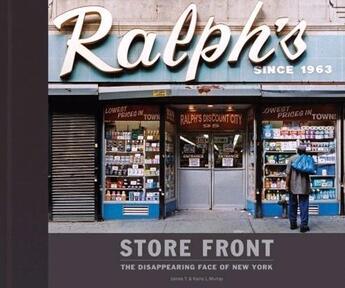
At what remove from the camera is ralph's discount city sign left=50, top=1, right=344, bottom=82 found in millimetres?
6043

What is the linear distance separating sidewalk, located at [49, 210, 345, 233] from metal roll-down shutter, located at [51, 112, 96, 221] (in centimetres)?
35

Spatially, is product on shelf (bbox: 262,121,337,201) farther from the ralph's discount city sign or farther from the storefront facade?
the ralph's discount city sign

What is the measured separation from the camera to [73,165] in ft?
21.1

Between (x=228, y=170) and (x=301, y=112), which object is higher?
(x=301, y=112)

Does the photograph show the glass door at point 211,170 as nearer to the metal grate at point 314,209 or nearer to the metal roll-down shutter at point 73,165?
the metal grate at point 314,209

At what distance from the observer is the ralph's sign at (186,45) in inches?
237

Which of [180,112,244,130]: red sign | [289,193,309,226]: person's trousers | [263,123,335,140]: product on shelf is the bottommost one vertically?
[289,193,309,226]: person's trousers

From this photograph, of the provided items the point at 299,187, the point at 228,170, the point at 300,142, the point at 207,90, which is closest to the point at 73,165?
the point at 207,90

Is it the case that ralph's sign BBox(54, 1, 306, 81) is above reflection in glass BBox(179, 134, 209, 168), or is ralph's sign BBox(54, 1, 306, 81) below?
above

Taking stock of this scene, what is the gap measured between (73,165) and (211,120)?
219 centimetres

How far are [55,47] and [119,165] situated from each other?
191 cm

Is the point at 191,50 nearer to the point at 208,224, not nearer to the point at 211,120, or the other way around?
the point at 211,120

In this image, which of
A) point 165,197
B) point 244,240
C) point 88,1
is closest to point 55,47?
point 88,1

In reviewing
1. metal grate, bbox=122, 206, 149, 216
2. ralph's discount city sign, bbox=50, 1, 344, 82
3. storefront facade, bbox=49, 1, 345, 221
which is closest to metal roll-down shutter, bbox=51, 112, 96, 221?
storefront facade, bbox=49, 1, 345, 221
